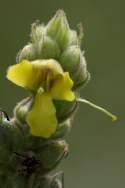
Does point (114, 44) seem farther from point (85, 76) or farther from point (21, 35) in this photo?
point (85, 76)

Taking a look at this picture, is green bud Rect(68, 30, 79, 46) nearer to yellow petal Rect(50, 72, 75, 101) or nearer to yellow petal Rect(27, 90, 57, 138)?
yellow petal Rect(50, 72, 75, 101)

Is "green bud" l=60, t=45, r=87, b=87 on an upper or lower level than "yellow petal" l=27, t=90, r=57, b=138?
upper

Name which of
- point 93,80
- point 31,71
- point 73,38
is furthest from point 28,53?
point 93,80

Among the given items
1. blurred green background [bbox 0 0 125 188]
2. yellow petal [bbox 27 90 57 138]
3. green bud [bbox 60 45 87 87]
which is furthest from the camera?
blurred green background [bbox 0 0 125 188]

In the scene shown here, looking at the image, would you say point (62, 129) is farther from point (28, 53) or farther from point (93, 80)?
point (93, 80)

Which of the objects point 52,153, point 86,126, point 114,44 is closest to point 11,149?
point 52,153

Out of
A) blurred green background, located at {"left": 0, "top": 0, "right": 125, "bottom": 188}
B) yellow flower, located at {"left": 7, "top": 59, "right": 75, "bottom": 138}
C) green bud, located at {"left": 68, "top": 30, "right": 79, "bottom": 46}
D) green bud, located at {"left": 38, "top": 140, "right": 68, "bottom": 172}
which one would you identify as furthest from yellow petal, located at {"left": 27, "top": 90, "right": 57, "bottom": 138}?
blurred green background, located at {"left": 0, "top": 0, "right": 125, "bottom": 188}

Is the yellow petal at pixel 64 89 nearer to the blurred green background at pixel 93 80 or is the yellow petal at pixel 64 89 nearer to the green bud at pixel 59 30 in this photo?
the green bud at pixel 59 30
